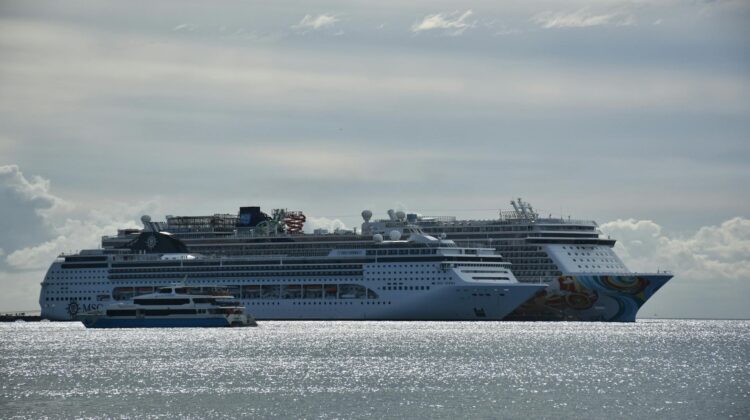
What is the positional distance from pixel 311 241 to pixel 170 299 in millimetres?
21625

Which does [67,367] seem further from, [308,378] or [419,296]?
[419,296]

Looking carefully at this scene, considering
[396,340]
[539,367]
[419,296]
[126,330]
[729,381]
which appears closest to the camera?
[729,381]

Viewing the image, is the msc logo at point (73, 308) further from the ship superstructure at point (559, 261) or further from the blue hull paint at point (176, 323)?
the ship superstructure at point (559, 261)

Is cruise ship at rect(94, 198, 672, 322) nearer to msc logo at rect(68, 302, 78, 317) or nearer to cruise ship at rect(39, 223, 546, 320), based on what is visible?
cruise ship at rect(39, 223, 546, 320)

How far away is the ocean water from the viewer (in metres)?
66.4

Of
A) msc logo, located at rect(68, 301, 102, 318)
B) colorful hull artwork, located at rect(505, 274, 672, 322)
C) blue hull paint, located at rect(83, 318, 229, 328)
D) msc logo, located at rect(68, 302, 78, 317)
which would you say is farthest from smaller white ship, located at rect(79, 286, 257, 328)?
colorful hull artwork, located at rect(505, 274, 672, 322)

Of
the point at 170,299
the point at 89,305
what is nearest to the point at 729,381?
the point at 170,299

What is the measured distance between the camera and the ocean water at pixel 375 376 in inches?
2616

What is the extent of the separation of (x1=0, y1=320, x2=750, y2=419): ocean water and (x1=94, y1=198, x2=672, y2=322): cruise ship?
812 cm

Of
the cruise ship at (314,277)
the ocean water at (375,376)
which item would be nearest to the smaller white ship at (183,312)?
the ocean water at (375,376)

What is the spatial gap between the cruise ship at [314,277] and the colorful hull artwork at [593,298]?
3.50m

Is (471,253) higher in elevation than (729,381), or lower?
higher

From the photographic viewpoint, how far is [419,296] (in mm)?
135000

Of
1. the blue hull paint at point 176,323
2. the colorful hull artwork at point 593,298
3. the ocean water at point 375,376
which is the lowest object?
the ocean water at point 375,376
